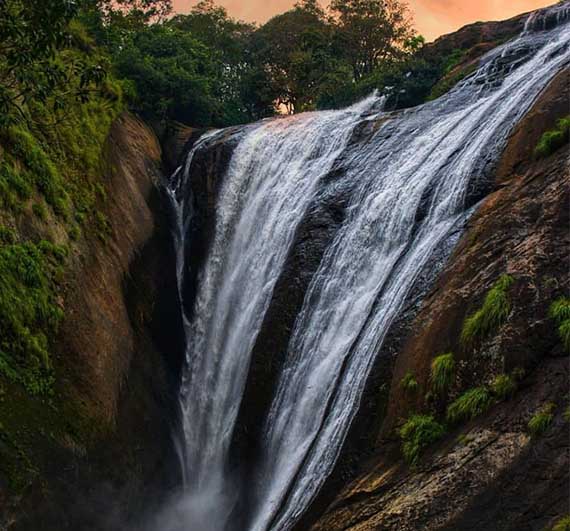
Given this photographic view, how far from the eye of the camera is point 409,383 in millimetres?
8242

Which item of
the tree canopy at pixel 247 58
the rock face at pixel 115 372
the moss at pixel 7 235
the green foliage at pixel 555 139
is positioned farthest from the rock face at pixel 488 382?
the tree canopy at pixel 247 58

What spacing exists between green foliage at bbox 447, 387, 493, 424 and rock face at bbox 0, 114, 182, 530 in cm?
648

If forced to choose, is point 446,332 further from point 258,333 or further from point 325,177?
point 325,177

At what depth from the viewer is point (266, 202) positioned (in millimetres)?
16828

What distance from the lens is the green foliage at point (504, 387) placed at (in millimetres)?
6933

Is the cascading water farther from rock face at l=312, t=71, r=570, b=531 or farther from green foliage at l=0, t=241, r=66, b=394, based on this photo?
green foliage at l=0, t=241, r=66, b=394

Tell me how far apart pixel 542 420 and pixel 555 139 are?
4.66 m

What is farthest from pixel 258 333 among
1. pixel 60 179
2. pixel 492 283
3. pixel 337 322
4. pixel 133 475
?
pixel 492 283

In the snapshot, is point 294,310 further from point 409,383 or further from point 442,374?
point 442,374

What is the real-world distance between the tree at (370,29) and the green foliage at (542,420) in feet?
99.8

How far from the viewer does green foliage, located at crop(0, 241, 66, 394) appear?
10.6 metres

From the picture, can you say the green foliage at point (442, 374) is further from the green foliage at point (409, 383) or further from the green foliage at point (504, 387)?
the green foliage at point (504, 387)

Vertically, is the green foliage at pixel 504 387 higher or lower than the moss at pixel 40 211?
lower

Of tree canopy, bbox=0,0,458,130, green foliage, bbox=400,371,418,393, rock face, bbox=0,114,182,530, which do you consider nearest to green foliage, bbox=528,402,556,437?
green foliage, bbox=400,371,418,393
